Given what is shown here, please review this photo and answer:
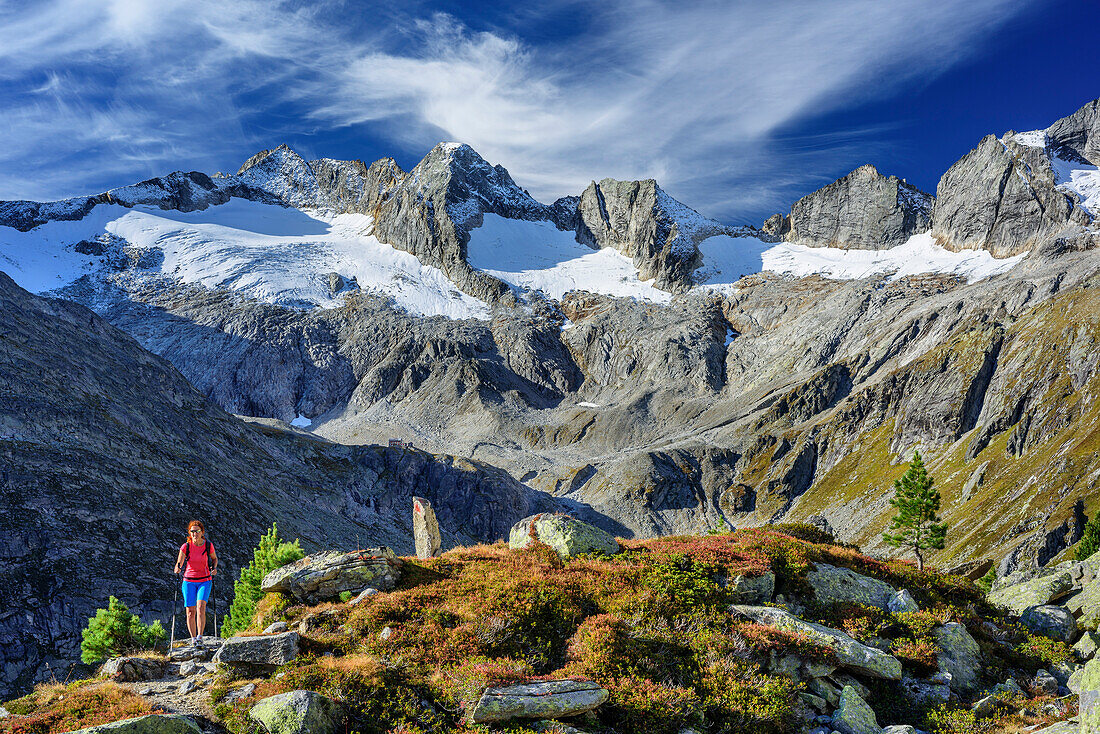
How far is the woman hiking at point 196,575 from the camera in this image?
18.4 meters

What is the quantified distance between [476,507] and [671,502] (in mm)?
42454

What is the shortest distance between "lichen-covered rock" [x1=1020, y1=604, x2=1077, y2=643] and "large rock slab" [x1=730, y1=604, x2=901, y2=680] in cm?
812

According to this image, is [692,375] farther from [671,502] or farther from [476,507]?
[476,507]

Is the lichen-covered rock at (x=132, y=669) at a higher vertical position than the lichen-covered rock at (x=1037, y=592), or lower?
higher

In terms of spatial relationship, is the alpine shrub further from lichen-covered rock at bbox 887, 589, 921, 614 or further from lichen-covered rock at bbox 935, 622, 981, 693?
lichen-covered rock at bbox 935, 622, 981, 693

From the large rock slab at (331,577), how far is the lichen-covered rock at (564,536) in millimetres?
5410

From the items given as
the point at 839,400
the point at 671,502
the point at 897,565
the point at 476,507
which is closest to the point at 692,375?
the point at 839,400

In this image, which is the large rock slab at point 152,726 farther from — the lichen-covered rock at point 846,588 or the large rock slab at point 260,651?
the lichen-covered rock at point 846,588

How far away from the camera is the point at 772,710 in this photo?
46.0 ft

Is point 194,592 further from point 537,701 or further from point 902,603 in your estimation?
point 902,603

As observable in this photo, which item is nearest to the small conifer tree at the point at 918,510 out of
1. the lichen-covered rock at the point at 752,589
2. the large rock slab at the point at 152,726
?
the lichen-covered rock at the point at 752,589

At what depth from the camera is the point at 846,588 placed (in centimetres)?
2020

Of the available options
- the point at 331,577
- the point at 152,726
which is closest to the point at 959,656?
the point at 331,577


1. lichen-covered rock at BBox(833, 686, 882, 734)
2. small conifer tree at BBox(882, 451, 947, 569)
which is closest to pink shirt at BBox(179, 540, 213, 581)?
lichen-covered rock at BBox(833, 686, 882, 734)
